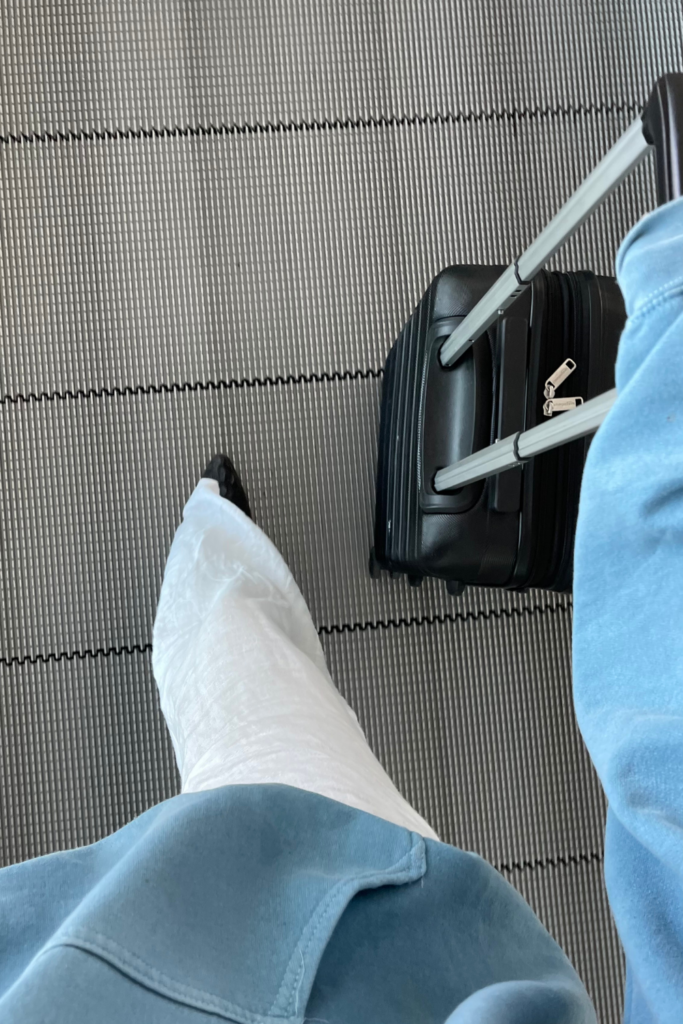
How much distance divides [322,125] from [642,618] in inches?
46.7

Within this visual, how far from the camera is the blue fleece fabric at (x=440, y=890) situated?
0.44 m

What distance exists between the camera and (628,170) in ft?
1.88

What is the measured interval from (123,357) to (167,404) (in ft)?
0.38

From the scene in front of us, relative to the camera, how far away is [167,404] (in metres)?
1.31

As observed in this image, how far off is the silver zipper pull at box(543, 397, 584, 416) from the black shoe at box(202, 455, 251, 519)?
0.56 m

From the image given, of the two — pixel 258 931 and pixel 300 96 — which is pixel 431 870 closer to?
pixel 258 931

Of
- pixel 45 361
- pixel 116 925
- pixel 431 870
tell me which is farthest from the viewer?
pixel 45 361

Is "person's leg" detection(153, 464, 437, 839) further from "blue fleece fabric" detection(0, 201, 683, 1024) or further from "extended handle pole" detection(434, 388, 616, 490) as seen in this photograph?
"extended handle pole" detection(434, 388, 616, 490)

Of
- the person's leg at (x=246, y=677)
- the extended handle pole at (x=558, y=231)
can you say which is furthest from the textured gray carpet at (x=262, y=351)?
the extended handle pole at (x=558, y=231)

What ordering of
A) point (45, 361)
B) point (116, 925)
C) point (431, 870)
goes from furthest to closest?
point (45, 361)
point (431, 870)
point (116, 925)

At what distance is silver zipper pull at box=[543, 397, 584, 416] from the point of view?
90 centimetres

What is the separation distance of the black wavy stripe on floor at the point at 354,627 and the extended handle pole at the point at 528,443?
414 mm

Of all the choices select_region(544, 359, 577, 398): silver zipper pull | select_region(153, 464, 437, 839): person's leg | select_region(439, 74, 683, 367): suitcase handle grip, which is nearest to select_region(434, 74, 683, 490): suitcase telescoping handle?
select_region(439, 74, 683, 367): suitcase handle grip

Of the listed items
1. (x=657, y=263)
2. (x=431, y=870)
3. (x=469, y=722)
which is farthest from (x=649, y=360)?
(x=469, y=722)
